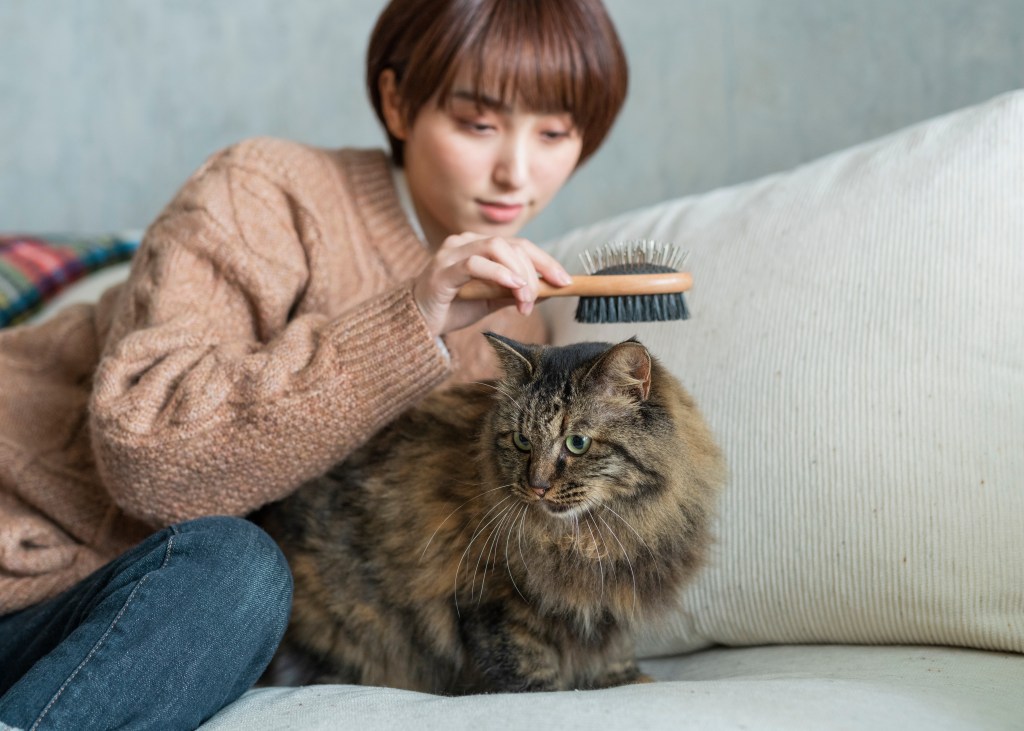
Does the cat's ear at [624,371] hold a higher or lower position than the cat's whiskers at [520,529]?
higher

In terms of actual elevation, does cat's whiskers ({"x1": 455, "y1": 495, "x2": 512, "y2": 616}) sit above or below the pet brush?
below

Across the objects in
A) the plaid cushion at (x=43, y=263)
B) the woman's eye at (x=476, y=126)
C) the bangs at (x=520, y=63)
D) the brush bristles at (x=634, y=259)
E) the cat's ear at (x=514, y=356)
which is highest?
the bangs at (x=520, y=63)

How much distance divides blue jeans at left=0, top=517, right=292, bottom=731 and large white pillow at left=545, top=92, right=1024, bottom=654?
1.99 ft

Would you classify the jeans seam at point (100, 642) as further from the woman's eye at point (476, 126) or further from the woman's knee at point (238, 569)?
the woman's eye at point (476, 126)

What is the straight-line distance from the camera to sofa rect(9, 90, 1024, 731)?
1096 millimetres

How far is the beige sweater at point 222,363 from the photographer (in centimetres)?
114

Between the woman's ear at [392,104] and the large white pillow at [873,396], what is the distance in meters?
0.49

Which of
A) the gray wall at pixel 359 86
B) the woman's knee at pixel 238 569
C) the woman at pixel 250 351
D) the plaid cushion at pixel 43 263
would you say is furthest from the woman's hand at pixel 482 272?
the plaid cushion at pixel 43 263

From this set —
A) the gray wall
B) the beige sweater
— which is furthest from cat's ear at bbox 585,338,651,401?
the gray wall

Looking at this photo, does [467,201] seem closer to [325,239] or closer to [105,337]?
[325,239]

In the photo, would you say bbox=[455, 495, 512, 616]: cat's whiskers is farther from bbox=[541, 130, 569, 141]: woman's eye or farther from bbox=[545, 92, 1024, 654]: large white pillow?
bbox=[541, 130, 569, 141]: woman's eye

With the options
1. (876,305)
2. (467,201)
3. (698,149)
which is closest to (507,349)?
(467,201)

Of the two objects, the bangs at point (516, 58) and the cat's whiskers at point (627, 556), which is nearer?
the cat's whiskers at point (627, 556)

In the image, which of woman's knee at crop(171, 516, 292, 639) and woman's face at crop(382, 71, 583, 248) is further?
woman's face at crop(382, 71, 583, 248)
